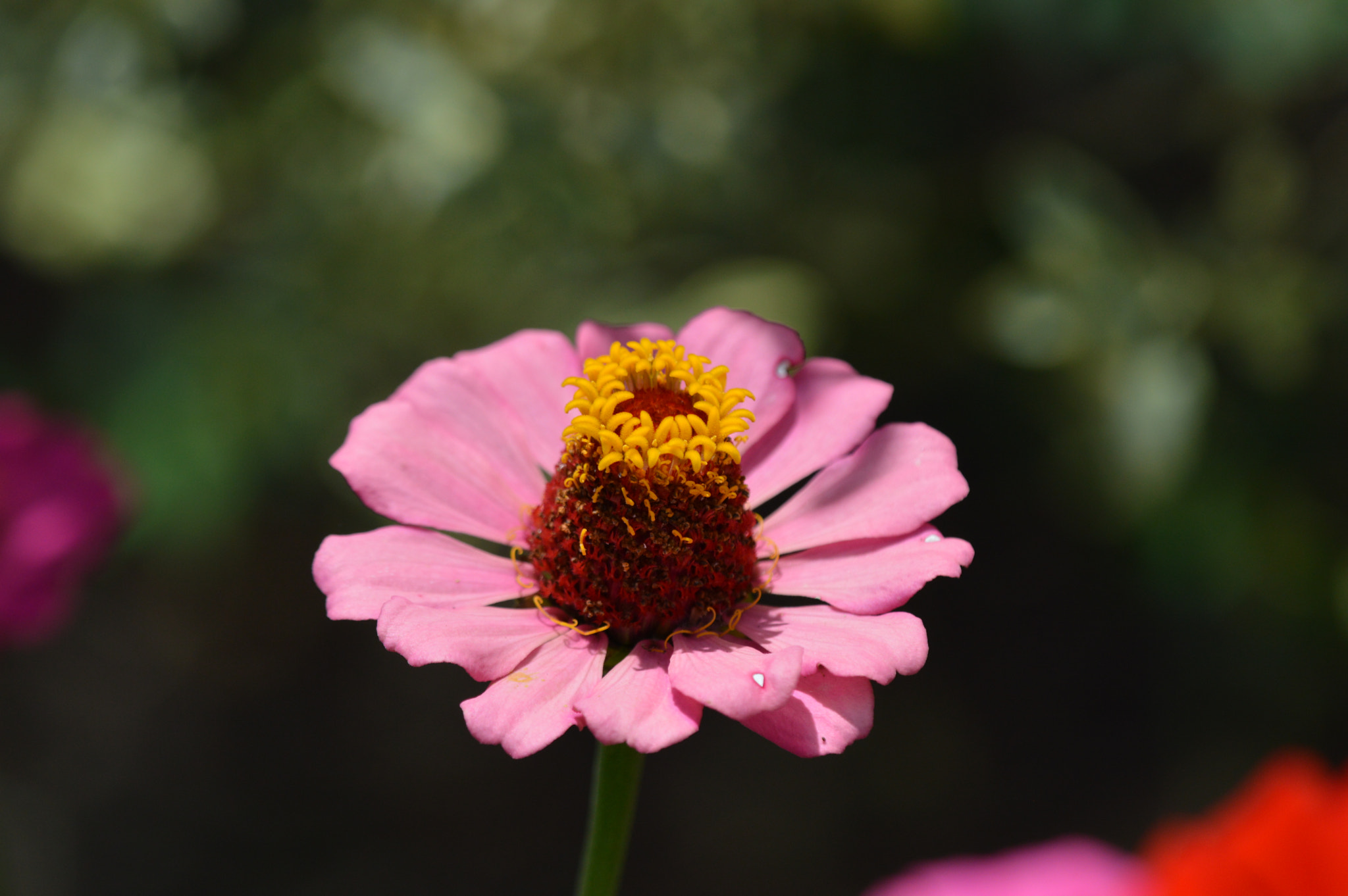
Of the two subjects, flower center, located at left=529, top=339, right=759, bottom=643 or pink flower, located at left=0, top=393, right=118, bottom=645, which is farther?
pink flower, located at left=0, top=393, right=118, bottom=645

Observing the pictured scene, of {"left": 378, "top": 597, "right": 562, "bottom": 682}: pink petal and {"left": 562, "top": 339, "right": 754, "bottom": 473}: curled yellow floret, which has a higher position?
{"left": 562, "top": 339, "right": 754, "bottom": 473}: curled yellow floret

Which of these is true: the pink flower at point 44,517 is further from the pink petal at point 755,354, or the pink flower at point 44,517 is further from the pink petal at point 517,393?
the pink petal at point 755,354

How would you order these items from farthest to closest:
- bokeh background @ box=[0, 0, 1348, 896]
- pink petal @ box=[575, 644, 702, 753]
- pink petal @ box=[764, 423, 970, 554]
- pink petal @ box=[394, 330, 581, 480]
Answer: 1. bokeh background @ box=[0, 0, 1348, 896]
2. pink petal @ box=[394, 330, 581, 480]
3. pink petal @ box=[764, 423, 970, 554]
4. pink petal @ box=[575, 644, 702, 753]

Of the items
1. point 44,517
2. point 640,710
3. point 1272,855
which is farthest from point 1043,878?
point 44,517

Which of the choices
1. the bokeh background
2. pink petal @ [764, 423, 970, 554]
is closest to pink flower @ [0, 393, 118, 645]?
the bokeh background

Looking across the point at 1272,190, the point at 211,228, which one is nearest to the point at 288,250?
the point at 211,228

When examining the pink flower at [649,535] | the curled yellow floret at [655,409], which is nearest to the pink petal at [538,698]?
the pink flower at [649,535]

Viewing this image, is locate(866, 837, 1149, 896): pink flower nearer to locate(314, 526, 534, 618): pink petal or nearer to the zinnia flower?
the zinnia flower
